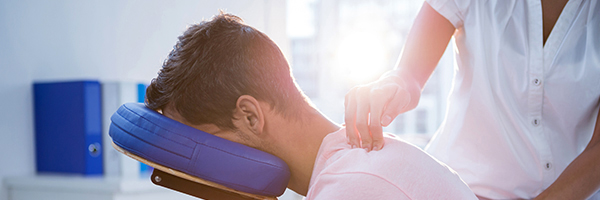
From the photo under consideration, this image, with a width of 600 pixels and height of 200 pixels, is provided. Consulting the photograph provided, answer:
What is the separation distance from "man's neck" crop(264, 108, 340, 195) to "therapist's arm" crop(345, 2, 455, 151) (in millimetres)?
77

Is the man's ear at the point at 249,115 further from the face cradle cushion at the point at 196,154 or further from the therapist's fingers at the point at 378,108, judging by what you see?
the therapist's fingers at the point at 378,108

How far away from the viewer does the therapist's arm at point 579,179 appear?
0.81 metres

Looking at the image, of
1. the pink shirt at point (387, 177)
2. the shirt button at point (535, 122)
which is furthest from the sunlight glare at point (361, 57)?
the pink shirt at point (387, 177)

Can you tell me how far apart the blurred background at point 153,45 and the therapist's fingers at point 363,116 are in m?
1.30

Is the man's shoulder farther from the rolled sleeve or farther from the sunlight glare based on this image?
the sunlight glare

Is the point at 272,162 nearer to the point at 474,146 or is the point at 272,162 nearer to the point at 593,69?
the point at 474,146

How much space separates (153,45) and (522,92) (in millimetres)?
1639

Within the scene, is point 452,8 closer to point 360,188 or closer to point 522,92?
point 522,92

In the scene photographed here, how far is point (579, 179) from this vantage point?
81 centimetres

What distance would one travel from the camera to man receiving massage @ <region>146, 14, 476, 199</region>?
2.29ft

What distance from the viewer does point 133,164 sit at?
1703 mm

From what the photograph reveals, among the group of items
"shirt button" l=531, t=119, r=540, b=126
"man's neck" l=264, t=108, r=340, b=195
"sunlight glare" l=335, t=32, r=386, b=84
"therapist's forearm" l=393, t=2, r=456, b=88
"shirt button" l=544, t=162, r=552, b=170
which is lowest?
"sunlight glare" l=335, t=32, r=386, b=84

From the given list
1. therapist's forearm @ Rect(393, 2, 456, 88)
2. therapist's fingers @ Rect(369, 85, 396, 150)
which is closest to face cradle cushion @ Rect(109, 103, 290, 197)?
therapist's fingers @ Rect(369, 85, 396, 150)

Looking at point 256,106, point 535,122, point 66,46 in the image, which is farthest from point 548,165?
point 66,46
